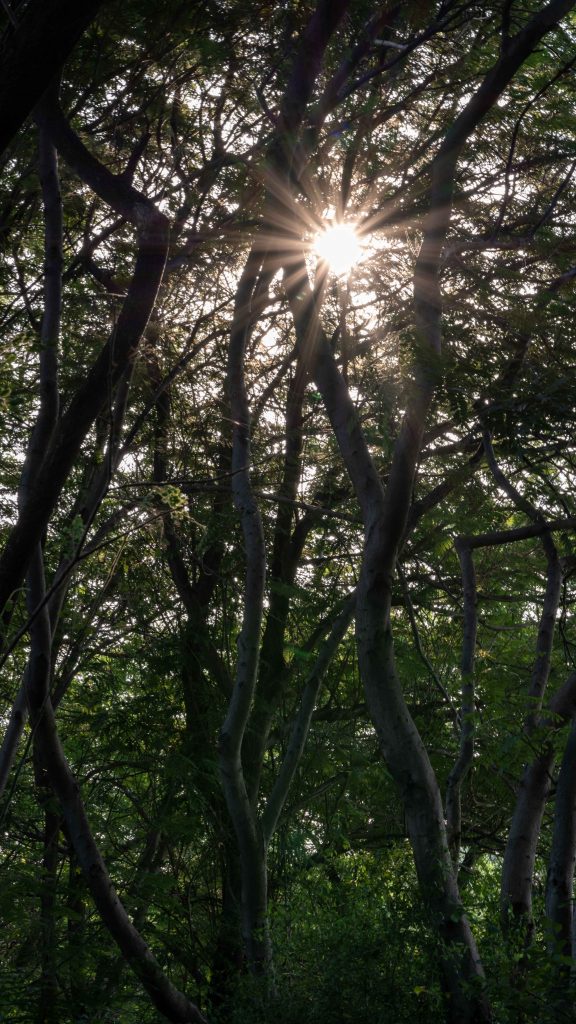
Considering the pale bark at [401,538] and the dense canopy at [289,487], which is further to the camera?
the pale bark at [401,538]

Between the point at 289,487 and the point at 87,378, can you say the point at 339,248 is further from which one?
the point at 87,378

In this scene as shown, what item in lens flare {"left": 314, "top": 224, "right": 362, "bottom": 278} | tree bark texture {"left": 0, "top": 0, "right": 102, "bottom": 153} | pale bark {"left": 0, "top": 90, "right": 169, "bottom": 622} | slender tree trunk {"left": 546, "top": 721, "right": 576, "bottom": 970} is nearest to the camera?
tree bark texture {"left": 0, "top": 0, "right": 102, "bottom": 153}

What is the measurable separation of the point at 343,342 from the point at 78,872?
4.96 m

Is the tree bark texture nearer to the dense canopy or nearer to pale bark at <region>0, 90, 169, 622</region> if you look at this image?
the dense canopy

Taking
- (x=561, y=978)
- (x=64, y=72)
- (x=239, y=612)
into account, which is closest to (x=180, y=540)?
(x=239, y=612)

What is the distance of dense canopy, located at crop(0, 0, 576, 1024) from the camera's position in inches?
188

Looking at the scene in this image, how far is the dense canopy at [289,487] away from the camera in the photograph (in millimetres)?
4781

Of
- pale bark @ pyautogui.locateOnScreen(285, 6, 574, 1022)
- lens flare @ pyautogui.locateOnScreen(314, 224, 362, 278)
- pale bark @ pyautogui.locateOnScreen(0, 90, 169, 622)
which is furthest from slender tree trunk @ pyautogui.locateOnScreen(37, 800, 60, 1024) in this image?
lens flare @ pyautogui.locateOnScreen(314, 224, 362, 278)

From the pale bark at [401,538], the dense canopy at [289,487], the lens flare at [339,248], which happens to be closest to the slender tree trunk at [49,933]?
the dense canopy at [289,487]

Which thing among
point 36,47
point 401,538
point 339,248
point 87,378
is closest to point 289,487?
point 339,248

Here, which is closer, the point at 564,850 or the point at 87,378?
the point at 87,378

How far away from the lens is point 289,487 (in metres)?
8.52

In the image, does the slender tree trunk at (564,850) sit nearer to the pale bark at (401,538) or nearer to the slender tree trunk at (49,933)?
the pale bark at (401,538)

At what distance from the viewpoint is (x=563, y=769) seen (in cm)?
525
